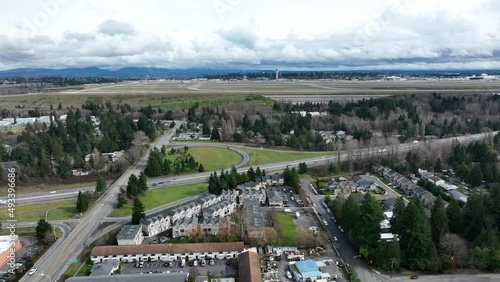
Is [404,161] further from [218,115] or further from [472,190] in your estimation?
[218,115]

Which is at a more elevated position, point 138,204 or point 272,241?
point 138,204

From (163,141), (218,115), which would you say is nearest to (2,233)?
(163,141)

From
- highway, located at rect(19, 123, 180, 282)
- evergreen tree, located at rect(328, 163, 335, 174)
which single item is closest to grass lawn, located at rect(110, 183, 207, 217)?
highway, located at rect(19, 123, 180, 282)

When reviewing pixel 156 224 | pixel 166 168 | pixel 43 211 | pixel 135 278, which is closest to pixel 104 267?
pixel 135 278

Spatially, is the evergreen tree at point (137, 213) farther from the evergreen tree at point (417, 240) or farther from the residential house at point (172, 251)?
the evergreen tree at point (417, 240)

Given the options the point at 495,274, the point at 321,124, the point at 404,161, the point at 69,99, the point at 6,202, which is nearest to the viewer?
the point at 495,274

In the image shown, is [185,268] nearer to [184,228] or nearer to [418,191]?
[184,228]
